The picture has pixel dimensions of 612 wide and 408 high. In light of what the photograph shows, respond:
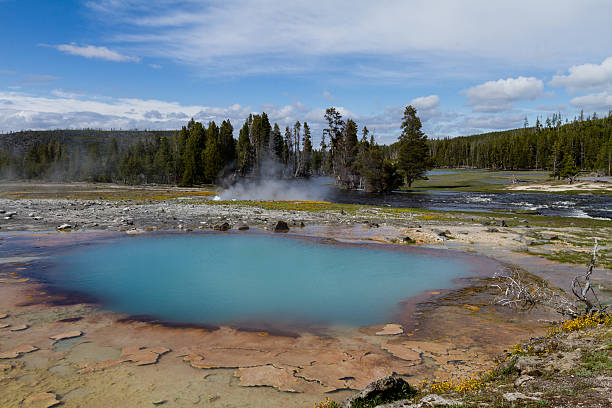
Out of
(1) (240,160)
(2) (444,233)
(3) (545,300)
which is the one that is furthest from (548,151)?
(3) (545,300)

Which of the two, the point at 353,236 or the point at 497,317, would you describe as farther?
the point at 353,236

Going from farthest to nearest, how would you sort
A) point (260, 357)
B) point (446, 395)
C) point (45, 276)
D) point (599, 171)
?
point (599, 171) < point (45, 276) < point (260, 357) < point (446, 395)

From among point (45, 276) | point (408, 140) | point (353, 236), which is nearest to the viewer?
point (45, 276)

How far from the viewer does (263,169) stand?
98000 millimetres

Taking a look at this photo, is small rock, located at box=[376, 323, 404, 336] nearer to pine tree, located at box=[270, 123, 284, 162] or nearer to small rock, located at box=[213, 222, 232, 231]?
small rock, located at box=[213, 222, 232, 231]

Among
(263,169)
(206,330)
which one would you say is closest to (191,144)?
(263,169)

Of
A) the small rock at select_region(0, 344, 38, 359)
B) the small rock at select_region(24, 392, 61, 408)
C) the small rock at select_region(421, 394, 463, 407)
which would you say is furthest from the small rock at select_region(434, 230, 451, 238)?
the small rock at select_region(24, 392, 61, 408)

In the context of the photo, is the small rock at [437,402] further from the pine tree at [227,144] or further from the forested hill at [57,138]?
the forested hill at [57,138]

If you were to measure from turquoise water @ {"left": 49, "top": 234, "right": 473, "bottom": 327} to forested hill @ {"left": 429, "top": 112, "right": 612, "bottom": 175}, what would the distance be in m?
71.1

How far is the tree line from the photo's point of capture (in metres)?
74.7

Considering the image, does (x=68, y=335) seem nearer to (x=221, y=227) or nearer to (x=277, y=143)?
(x=221, y=227)

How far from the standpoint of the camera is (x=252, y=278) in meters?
15.0

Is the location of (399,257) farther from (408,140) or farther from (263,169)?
(263,169)

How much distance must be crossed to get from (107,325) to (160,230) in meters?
14.4
